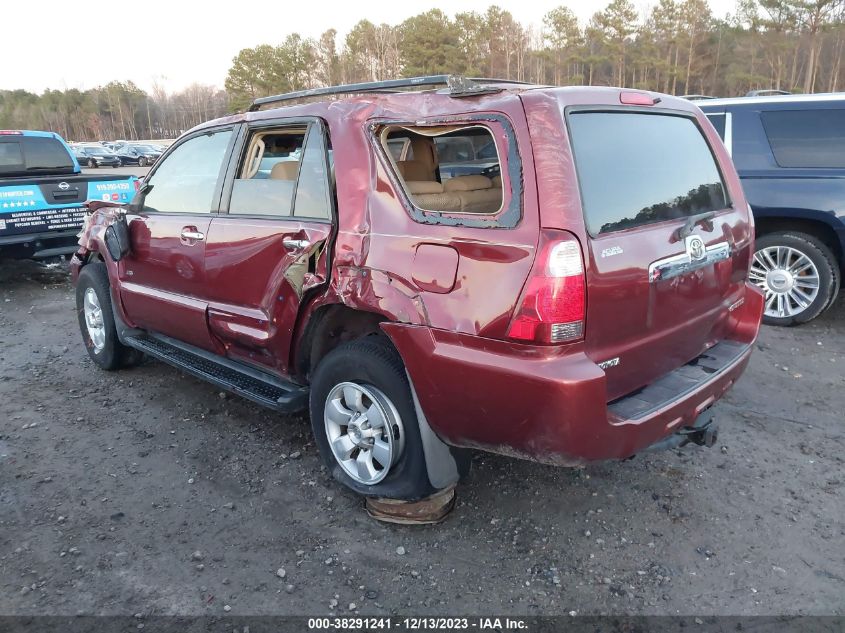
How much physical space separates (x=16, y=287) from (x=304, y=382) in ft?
21.8

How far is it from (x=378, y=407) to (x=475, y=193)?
1.22 m

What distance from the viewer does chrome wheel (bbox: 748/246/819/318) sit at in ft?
19.1

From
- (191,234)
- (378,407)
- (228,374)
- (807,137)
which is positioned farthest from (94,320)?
(807,137)

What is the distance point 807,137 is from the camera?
5.69 metres

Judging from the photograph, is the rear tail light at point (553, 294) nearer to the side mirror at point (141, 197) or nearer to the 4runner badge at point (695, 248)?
the 4runner badge at point (695, 248)

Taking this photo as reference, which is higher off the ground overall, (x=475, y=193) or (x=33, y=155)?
(x=33, y=155)

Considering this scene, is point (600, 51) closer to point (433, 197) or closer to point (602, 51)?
point (602, 51)

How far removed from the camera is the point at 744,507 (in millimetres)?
3107

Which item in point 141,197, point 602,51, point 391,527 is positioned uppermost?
point 602,51

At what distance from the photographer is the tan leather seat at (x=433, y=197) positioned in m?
3.02

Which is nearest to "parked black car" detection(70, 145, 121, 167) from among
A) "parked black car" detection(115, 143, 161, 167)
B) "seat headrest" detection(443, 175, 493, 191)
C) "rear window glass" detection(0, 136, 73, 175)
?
"parked black car" detection(115, 143, 161, 167)

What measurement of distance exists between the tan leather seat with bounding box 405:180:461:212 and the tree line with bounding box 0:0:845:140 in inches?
1584

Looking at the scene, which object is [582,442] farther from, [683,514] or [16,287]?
[16,287]

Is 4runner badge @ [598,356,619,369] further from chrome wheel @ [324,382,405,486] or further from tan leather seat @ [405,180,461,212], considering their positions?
tan leather seat @ [405,180,461,212]
